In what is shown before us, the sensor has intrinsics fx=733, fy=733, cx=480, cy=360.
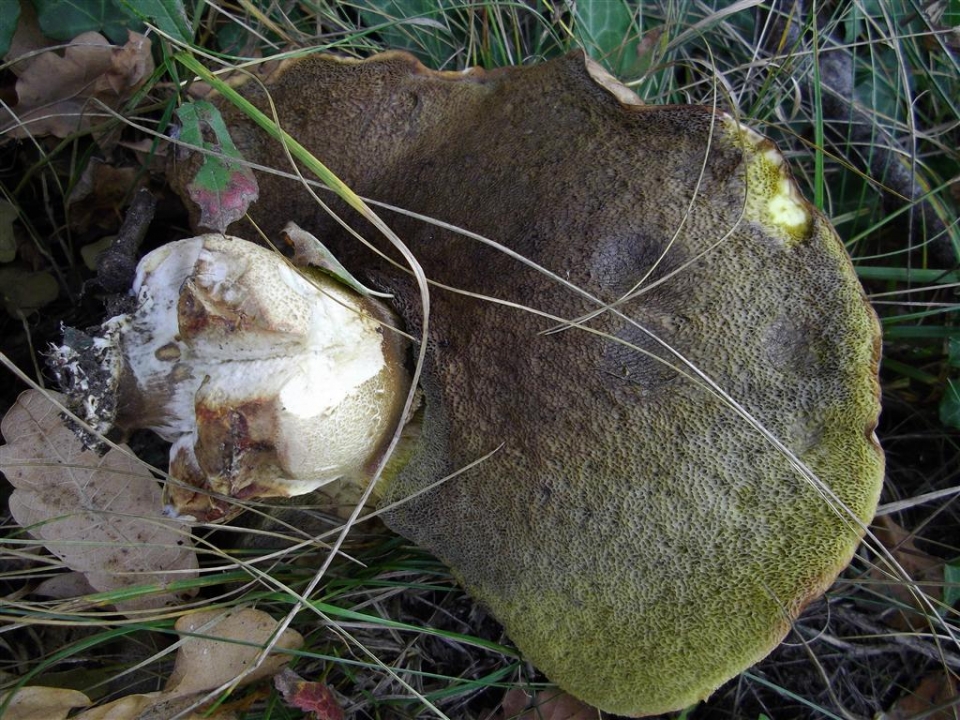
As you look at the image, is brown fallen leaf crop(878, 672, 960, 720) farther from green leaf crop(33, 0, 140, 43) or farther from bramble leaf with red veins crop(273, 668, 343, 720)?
green leaf crop(33, 0, 140, 43)

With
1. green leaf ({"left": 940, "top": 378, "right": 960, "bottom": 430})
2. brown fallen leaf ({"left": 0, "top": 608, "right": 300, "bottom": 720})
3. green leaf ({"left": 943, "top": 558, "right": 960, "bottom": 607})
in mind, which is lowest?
green leaf ({"left": 943, "top": 558, "right": 960, "bottom": 607})

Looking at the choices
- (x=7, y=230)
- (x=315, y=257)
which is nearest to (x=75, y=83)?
(x=7, y=230)

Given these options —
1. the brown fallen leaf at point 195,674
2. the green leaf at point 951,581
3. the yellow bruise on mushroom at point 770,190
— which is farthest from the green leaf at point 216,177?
the green leaf at point 951,581

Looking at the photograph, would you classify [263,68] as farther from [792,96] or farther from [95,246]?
[792,96]

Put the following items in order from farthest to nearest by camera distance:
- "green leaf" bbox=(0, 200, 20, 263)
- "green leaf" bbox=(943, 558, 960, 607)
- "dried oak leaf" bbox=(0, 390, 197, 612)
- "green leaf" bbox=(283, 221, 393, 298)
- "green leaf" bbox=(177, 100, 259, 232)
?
1. "green leaf" bbox=(0, 200, 20, 263)
2. "green leaf" bbox=(943, 558, 960, 607)
3. "dried oak leaf" bbox=(0, 390, 197, 612)
4. "green leaf" bbox=(177, 100, 259, 232)
5. "green leaf" bbox=(283, 221, 393, 298)

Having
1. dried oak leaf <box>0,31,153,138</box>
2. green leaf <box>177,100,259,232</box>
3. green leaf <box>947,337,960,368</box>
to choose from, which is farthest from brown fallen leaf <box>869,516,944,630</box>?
dried oak leaf <box>0,31,153,138</box>

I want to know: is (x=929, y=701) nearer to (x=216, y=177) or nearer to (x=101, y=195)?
(x=216, y=177)

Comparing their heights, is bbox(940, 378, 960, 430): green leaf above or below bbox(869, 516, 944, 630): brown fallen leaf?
above
